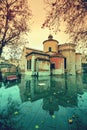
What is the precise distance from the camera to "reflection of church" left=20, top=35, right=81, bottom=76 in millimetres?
32219

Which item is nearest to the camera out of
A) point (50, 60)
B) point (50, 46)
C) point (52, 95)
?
point (52, 95)

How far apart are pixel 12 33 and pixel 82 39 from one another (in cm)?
788

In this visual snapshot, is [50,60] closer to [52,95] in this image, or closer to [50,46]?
[50,46]

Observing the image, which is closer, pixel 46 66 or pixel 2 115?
pixel 2 115

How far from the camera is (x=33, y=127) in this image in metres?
3.59

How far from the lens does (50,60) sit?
3900 cm

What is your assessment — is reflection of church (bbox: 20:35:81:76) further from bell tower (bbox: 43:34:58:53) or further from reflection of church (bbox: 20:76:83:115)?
reflection of church (bbox: 20:76:83:115)

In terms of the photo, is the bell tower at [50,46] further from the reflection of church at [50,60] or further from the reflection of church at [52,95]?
the reflection of church at [52,95]

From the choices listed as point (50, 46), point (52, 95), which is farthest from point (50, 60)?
point (52, 95)

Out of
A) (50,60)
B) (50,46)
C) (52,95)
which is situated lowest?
(52,95)

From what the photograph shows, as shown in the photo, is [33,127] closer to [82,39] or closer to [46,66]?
[82,39]

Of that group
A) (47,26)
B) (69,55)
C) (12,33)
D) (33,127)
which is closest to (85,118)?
(33,127)

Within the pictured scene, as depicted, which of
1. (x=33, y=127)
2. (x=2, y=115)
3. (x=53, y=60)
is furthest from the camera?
(x=53, y=60)

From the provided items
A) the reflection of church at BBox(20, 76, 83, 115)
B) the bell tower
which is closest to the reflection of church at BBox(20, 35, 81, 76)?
the bell tower
